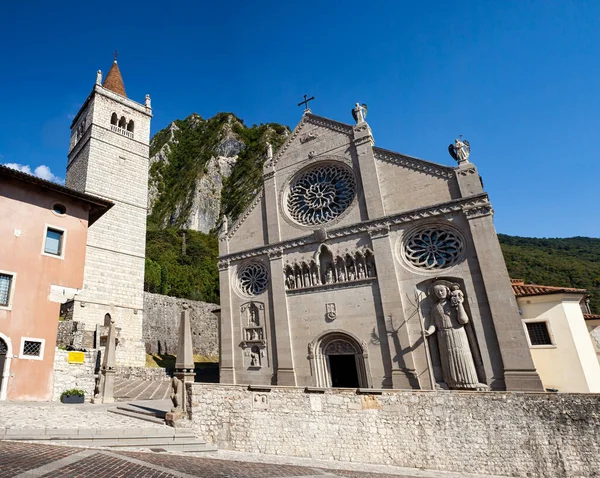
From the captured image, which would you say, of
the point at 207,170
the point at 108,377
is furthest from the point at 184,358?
the point at 207,170

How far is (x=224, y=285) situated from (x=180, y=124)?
8874cm

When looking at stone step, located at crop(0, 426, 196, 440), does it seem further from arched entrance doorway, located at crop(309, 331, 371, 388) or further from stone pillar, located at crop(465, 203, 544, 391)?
stone pillar, located at crop(465, 203, 544, 391)

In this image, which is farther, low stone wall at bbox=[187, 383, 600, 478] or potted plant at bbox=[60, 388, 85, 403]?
potted plant at bbox=[60, 388, 85, 403]

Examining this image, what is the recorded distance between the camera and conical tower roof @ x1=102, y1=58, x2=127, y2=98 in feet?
105

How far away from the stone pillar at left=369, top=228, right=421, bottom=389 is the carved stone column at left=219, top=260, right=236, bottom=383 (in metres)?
9.35

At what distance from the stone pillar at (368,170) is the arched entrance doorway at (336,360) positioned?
264 inches

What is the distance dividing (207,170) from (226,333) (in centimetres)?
6246

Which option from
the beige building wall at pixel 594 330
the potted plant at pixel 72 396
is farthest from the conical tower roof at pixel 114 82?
the beige building wall at pixel 594 330

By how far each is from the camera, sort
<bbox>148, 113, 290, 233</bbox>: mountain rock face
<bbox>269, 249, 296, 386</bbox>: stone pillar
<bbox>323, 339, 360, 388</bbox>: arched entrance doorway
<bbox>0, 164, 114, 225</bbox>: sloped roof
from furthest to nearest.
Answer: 1. <bbox>148, 113, 290, 233</bbox>: mountain rock face
2. <bbox>269, 249, 296, 386</bbox>: stone pillar
3. <bbox>323, 339, 360, 388</bbox>: arched entrance doorway
4. <bbox>0, 164, 114, 225</bbox>: sloped roof

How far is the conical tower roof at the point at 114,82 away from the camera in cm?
3186

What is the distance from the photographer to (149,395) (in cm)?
1736

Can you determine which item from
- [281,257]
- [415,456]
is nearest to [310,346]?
[281,257]

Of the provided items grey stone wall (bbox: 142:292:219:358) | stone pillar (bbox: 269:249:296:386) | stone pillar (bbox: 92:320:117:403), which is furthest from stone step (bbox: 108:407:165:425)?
grey stone wall (bbox: 142:292:219:358)

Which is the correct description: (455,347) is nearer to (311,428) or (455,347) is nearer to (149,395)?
(311,428)
